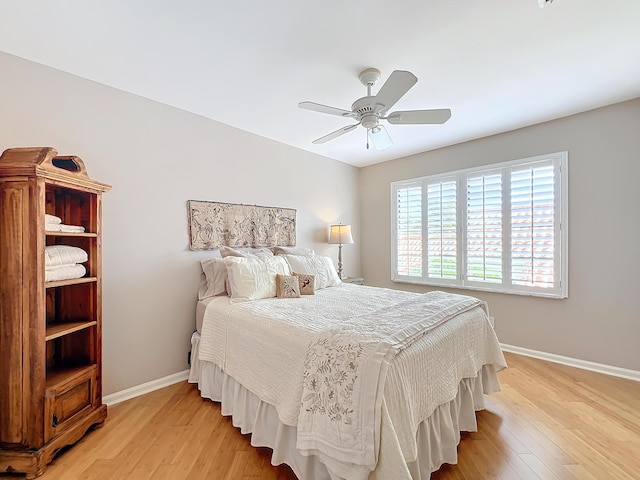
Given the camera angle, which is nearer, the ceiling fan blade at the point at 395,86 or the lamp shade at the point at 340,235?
the ceiling fan blade at the point at 395,86

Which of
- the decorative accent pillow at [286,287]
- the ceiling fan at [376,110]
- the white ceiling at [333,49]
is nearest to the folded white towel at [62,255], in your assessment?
the white ceiling at [333,49]

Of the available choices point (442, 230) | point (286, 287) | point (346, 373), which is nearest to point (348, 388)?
point (346, 373)

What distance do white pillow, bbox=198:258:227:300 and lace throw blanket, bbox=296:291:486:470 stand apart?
4.74ft

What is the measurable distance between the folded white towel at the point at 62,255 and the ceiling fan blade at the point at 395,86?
2212mm

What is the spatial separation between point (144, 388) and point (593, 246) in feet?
14.4

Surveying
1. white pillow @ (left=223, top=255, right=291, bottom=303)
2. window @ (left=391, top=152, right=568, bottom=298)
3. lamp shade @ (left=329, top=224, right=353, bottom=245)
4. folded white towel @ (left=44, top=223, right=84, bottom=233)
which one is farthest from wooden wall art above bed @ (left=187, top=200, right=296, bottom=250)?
window @ (left=391, top=152, right=568, bottom=298)

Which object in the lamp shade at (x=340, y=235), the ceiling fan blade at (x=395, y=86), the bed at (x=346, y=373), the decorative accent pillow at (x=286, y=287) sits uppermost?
the ceiling fan blade at (x=395, y=86)

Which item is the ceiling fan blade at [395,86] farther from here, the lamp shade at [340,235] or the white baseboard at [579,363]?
A: the white baseboard at [579,363]

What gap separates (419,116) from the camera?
211 centimetres

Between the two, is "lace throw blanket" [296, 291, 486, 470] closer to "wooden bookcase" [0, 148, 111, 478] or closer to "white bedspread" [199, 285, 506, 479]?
"white bedspread" [199, 285, 506, 479]

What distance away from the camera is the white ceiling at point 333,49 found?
1.58 m

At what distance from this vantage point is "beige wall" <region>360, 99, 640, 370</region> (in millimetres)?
2682

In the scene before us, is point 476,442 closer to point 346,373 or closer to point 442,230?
point 346,373

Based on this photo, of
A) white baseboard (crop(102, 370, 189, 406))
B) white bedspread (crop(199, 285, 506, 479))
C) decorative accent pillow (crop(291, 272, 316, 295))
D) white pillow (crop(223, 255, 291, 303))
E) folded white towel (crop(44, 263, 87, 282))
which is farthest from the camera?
decorative accent pillow (crop(291, 272, 316, 295))
